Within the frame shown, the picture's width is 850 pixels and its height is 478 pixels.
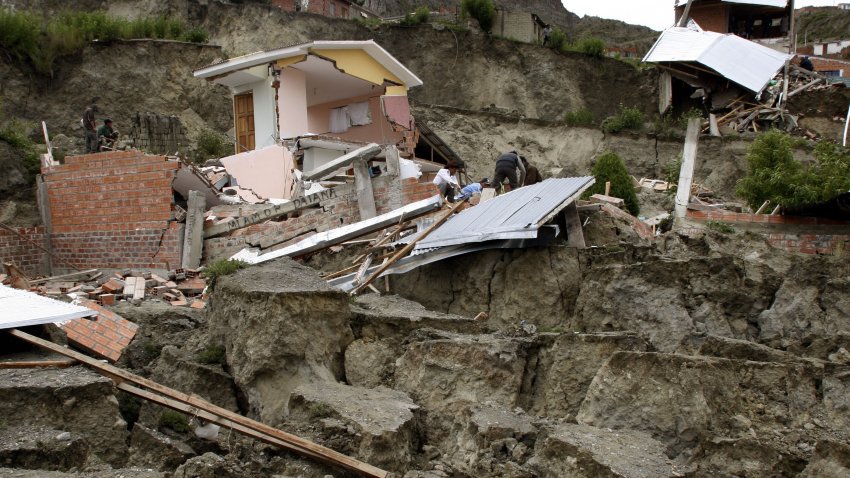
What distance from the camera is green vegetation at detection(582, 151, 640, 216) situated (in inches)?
634

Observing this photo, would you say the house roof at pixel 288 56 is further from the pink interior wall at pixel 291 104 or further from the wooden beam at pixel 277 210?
the wooden beam at pixel 277 210

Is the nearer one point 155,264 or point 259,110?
point 155,264

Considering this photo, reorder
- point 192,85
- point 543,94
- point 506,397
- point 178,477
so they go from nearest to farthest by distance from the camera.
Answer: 1. point 178,477
2. point 506,397
3. point 192,85
4. point 543,94

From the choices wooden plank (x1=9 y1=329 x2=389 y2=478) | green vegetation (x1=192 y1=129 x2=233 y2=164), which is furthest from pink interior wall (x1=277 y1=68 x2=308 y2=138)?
wooden plank (x1=9 y1=329 x2=389 y2=478)

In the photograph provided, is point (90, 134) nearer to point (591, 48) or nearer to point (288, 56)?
point (288, 56)

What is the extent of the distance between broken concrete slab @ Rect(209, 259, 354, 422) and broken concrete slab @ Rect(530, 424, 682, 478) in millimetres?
2795

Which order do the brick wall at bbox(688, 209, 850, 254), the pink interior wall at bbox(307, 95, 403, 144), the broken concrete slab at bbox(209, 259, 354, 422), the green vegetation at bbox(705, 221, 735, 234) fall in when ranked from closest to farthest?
the broken concrete slab at bbox(209, 259, 354, 422) → the brick wall at bbox(688, 209, 850, 254) → the green vegetation at bbox(705, 221, 735, 234) → the pink interior wall at bbox(307, 95, 403, 144)

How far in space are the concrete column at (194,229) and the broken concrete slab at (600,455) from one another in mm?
8810

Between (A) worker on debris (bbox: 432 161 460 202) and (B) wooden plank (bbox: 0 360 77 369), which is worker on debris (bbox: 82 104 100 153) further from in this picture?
(B) wooden plank (bbox: 0 360 77 369)

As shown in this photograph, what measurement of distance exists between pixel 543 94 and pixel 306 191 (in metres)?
18.3

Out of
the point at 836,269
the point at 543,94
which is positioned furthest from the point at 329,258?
the point at 543,94

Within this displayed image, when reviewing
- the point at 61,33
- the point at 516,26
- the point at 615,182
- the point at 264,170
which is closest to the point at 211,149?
the point at 264,170

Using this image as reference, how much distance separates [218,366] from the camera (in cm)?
955

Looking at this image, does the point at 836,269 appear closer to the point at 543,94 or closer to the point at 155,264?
the point at 155,264
